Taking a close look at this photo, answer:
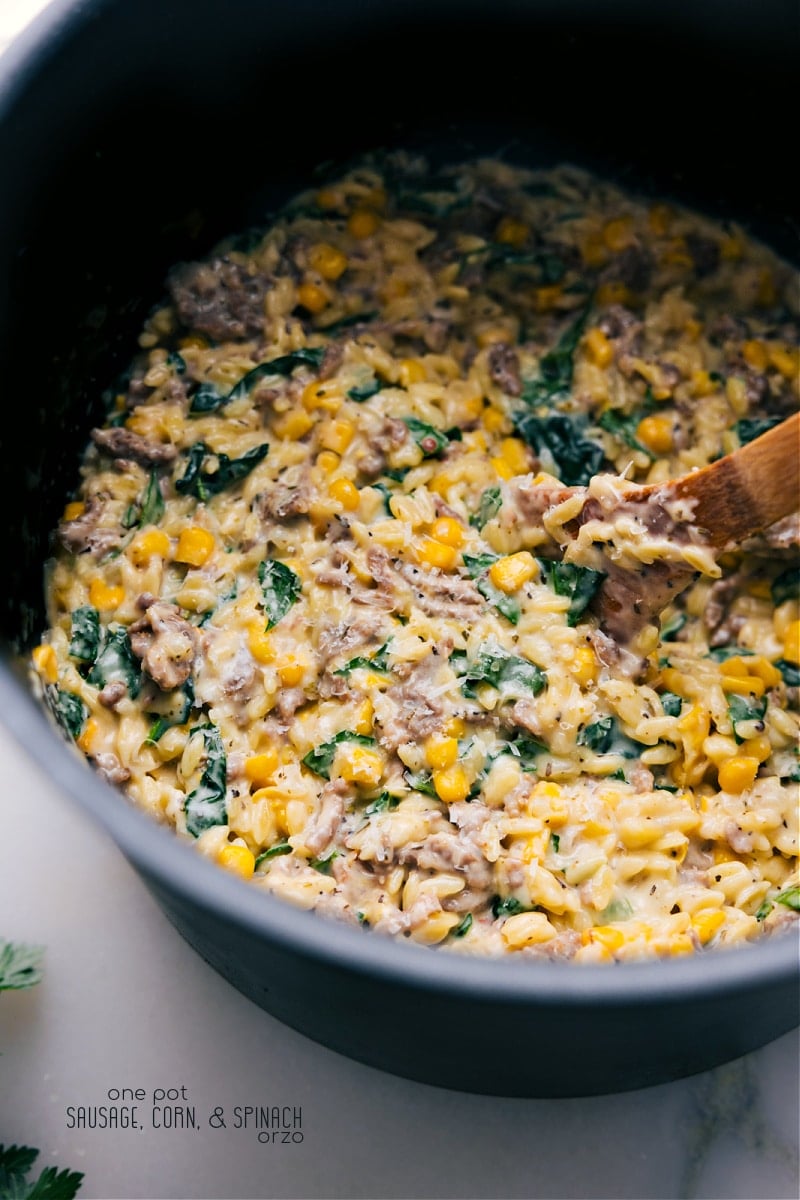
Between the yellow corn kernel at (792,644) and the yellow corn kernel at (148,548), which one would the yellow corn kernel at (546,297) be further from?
the yellow corn kernel at (148,548)

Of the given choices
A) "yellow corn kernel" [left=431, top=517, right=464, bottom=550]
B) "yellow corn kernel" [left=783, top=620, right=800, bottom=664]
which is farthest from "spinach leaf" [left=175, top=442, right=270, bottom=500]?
"yellow corn kernel" [left=783, top=620, right=800, bottom=664]

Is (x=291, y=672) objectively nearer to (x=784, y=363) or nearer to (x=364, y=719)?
(x=364, y=719)

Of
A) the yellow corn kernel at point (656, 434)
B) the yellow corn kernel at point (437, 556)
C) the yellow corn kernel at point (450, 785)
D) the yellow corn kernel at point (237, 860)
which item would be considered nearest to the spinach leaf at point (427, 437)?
the yellow corn kernel at point (437, 556)

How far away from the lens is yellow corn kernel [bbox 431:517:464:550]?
3254mm

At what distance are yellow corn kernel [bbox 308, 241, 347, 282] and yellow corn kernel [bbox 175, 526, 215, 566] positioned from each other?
3.11 ft

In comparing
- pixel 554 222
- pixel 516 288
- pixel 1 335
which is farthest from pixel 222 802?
pixel 554 222

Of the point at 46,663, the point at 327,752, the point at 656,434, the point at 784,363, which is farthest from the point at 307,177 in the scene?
the point at 327,752

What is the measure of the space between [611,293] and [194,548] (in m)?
1.57

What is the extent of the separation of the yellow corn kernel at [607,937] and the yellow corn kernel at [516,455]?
138 cm

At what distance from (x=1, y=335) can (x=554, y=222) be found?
70.4 inches

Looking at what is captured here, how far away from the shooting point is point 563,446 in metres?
3.59

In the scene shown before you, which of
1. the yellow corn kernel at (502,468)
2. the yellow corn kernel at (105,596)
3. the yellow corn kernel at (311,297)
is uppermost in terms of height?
the yellow corn kernel at (311,297)

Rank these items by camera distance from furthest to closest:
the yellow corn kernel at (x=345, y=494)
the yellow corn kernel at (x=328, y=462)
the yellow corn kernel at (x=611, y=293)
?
the yellow corn kernel at (x=611, y=293) → the yellow corn kernel at (x=328, y=462) → the yellow corn kernel at (x=345, y=494)

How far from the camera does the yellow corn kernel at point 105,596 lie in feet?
10.5
